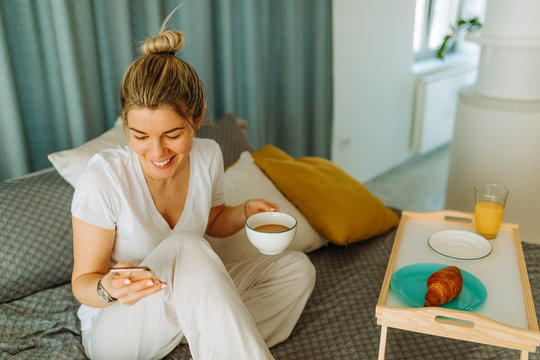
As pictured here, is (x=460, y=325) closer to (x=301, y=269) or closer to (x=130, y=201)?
(x=301, y=269)

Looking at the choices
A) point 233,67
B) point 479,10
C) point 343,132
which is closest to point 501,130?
point 343,132

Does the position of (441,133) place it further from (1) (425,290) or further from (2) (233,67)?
(1) (425,290)

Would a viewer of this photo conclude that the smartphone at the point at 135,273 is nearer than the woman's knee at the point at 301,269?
Yes

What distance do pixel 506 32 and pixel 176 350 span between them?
2.08 m

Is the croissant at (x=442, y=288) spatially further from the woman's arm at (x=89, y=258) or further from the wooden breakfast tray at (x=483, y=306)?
the woman's arm at (x=89, y=258)

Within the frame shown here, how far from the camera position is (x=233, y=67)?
2.39 metres

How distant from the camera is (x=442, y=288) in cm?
115

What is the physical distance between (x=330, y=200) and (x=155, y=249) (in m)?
0.79

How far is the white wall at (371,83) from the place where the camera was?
3.20 m

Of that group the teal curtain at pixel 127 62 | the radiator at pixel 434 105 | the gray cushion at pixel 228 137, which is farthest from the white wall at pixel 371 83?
the gray cushion at pixel 228 137

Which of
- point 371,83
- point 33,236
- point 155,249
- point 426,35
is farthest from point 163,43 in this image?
point 426,35

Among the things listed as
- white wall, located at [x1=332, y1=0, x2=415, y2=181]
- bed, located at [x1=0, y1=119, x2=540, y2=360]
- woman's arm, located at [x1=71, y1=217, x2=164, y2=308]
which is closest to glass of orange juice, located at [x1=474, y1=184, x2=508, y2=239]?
bed, located at [x1=0, y1=119, x2=540, y2=360]

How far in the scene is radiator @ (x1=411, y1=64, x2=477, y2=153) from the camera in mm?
3820

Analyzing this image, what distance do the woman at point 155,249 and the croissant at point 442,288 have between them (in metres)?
0.38
